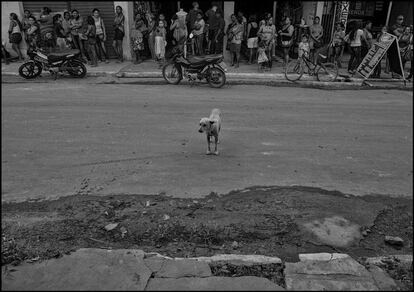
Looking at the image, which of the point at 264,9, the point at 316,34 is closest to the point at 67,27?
the point at 264,9

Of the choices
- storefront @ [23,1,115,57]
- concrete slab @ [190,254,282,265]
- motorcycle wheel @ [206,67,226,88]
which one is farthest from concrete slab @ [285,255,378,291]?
storefront @ [23,1,115,57]

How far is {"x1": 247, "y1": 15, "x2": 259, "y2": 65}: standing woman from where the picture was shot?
1254 centimetres

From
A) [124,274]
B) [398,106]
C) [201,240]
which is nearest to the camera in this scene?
[124,274]

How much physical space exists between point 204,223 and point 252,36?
33.7 feet

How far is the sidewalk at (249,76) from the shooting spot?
36.2 feet

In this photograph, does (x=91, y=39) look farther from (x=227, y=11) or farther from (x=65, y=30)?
(x=227, y=11)

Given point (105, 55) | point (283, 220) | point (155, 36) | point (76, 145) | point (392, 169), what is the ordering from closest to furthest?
point (283, 220) → point (392, 169) → point (76, 145) → point (155, 36) → point (105, 55)

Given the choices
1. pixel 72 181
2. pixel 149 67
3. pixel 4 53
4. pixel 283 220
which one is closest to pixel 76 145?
pixel 72 181

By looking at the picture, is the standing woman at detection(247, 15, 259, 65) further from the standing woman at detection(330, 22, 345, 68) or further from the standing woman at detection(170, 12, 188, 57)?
the standing woman at detection(330, 22, 345, 68)

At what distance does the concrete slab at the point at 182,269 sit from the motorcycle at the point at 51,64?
902cm

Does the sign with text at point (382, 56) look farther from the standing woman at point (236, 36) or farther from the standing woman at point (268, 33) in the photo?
the standing woman at point (236, 36)

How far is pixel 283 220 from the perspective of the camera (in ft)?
13.9

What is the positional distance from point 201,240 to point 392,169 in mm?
3196

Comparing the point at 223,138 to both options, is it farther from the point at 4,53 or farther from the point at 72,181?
the point at 4,53
